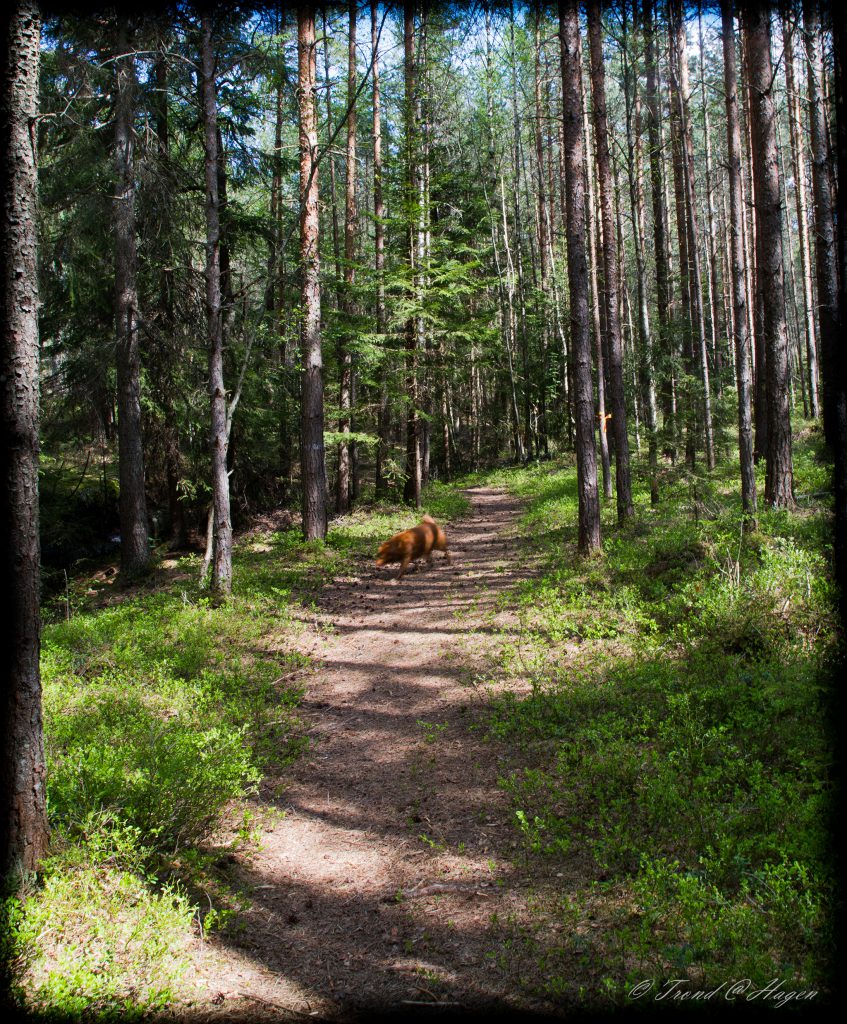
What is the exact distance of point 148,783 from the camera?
421 cm

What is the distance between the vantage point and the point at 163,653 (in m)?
7.60

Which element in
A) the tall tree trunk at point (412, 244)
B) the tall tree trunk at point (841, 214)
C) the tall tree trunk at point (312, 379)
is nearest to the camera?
the tall tree trunk at point (841, 214)

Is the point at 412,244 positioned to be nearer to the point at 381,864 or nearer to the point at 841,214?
the point at 381,864

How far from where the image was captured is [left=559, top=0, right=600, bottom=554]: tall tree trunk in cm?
988

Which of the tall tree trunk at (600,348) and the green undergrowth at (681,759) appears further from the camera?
the tall tree trunk at (600,348)

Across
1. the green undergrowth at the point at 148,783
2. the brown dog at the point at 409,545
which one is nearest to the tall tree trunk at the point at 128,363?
the green undergrowth at the point at 148,783

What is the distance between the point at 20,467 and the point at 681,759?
188 inches

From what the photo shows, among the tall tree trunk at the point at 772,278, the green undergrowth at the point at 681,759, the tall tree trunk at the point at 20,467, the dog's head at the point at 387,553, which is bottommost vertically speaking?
the green undergrowth at the point at 681,759

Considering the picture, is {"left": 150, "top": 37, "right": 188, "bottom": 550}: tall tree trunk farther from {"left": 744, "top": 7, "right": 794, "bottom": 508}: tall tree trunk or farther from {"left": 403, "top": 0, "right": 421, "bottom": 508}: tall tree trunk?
{"left": 744, "top": 7, "right": 794, "bottom": 508}: tall tree trunk

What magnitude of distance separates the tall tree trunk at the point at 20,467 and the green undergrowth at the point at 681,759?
2.77m

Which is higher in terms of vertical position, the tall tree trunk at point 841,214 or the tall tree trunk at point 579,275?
the tall tree trunk at point 579,275

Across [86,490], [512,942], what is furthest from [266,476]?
[512,942]

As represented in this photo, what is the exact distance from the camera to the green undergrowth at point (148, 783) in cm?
285

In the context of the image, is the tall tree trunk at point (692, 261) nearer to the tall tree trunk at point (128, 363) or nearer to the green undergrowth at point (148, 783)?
the tall tree trunk at point (128, 363)
